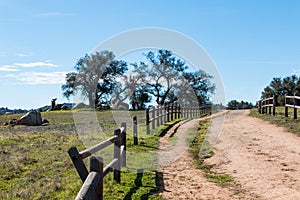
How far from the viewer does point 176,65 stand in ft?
120

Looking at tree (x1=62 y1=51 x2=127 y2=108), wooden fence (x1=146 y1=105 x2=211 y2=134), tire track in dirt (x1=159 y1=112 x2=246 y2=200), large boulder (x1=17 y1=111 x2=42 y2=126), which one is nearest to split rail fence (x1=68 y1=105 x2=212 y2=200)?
tire track in dirt (x1=159 y1=112 x2=246 y2=200)

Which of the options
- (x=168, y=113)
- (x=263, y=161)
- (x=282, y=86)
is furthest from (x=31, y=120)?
(x=282, y=86)

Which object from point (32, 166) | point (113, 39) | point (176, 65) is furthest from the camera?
point (176, 65)

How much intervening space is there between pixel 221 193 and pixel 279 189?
1102mm

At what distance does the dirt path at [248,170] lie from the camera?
680 cm

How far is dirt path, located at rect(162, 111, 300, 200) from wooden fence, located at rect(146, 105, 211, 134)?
6320mm

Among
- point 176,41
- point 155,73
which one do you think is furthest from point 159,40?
point 155,73

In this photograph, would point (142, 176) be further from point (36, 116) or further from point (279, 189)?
point (36, 116)

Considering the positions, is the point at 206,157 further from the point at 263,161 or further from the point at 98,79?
the point at 98,79

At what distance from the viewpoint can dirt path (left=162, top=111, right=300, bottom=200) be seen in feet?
22.3

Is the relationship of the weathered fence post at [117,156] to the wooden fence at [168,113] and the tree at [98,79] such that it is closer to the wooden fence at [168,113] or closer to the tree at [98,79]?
the wooden fence at [168,113]

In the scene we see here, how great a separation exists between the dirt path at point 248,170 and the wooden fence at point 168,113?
632cm

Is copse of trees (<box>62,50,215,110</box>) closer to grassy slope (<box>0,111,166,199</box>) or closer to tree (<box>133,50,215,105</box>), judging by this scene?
tree (<box>133,50,215,105</box>)

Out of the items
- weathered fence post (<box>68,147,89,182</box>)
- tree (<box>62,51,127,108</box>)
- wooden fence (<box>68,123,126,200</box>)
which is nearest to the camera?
wooden fence (<box>68,123,126,200</box>)
